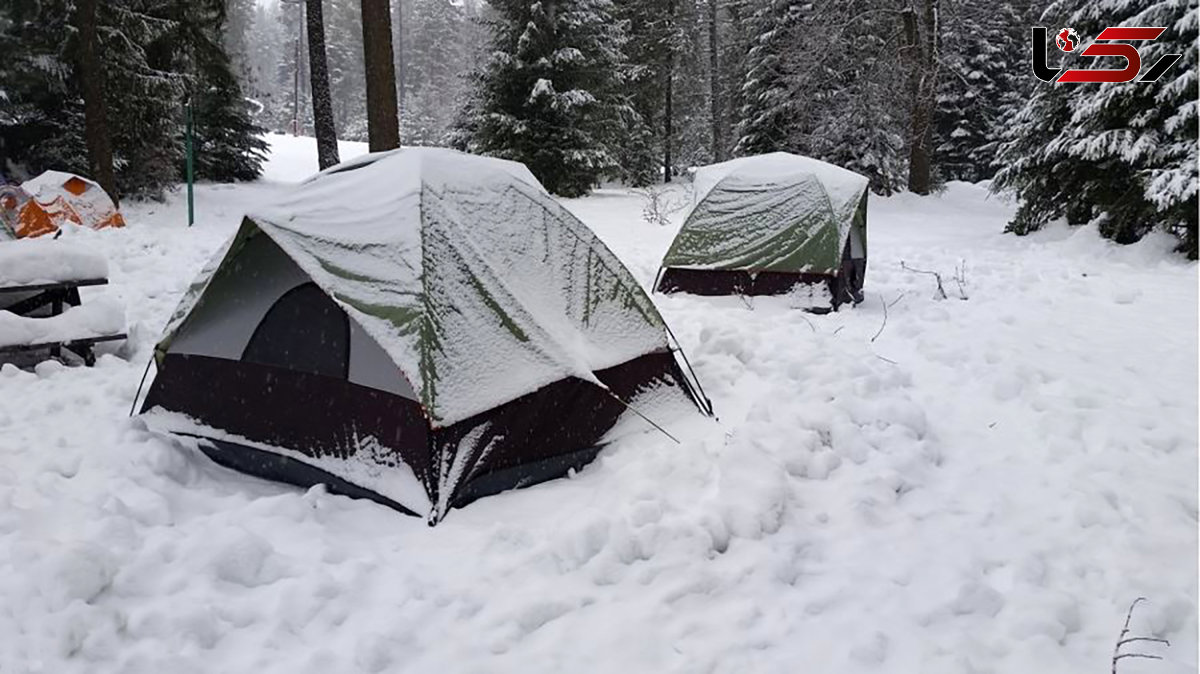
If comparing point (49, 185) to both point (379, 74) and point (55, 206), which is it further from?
point (379, 74)

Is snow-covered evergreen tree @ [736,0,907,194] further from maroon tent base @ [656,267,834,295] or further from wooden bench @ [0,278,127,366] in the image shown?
wooden bench @ [0,278,127,366]

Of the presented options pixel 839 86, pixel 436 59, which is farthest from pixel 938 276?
pixel 436 59

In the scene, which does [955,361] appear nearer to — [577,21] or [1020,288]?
[1020,288]

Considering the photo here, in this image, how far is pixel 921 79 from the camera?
16.6 m

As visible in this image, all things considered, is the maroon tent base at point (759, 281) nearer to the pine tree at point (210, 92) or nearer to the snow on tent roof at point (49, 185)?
the snow on tent roof at point (49, 185)

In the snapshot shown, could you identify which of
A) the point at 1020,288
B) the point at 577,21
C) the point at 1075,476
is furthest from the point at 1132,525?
the point at 577,21

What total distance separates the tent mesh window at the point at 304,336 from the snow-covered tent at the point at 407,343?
1 cm

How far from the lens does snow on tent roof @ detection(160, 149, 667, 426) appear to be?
3.59 meters

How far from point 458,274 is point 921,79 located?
633 inches

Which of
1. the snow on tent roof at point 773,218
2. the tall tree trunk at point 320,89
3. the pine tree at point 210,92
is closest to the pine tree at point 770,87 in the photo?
the tall tree trunk at point 320,89

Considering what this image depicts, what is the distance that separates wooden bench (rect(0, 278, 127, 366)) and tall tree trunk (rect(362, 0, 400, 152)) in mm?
4546

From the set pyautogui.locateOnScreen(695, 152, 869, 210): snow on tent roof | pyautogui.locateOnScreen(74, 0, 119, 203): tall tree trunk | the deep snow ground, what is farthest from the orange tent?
pyautogui.locateOnScreen(695, 152, 869, 210): snow on tent roof

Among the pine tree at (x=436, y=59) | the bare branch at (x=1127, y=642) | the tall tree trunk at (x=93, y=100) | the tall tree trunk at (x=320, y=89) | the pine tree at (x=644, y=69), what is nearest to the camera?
the bare branch at (x=1127, y=642)

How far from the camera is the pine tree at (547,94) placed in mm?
18109
